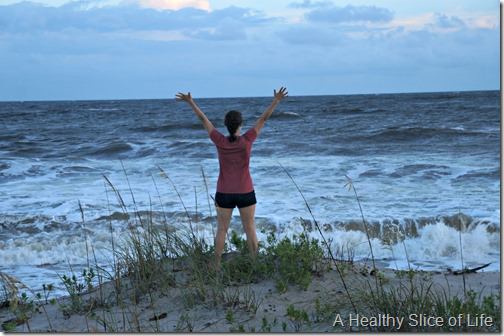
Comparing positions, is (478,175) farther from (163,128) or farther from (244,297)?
(163,128)

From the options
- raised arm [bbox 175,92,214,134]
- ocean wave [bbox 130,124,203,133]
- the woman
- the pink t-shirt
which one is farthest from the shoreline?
ocean wave [bbox 130,124,203,133]

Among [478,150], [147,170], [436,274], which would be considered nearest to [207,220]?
[436,274]

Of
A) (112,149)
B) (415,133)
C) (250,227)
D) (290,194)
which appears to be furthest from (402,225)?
(415,133)

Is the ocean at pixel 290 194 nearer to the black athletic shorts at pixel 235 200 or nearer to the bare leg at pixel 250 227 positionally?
the black athletic shorts at pixel 235 200

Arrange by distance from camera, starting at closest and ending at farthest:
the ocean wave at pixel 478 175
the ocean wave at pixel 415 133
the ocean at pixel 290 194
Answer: the ocean at pixel 290 194 < the ocean wave at pixel 478 175 < the ocean wave at pixel 415 133

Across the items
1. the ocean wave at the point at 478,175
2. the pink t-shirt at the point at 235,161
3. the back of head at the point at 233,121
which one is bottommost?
the ocean wave at the point at 478,175

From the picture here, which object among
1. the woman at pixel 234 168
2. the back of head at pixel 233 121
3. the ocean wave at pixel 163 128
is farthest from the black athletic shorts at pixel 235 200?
the ocean wave at pixel 163 128

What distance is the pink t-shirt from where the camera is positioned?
18.3 feet

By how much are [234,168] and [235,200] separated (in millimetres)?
317

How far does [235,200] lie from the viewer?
5.72 metres

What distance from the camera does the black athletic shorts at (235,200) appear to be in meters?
5.71

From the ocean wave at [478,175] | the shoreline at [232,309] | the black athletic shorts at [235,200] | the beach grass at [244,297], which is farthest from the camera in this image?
the ocean wave at [478,175]

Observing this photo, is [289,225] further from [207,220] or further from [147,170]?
[147,170]

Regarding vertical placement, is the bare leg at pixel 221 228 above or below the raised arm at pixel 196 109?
below
